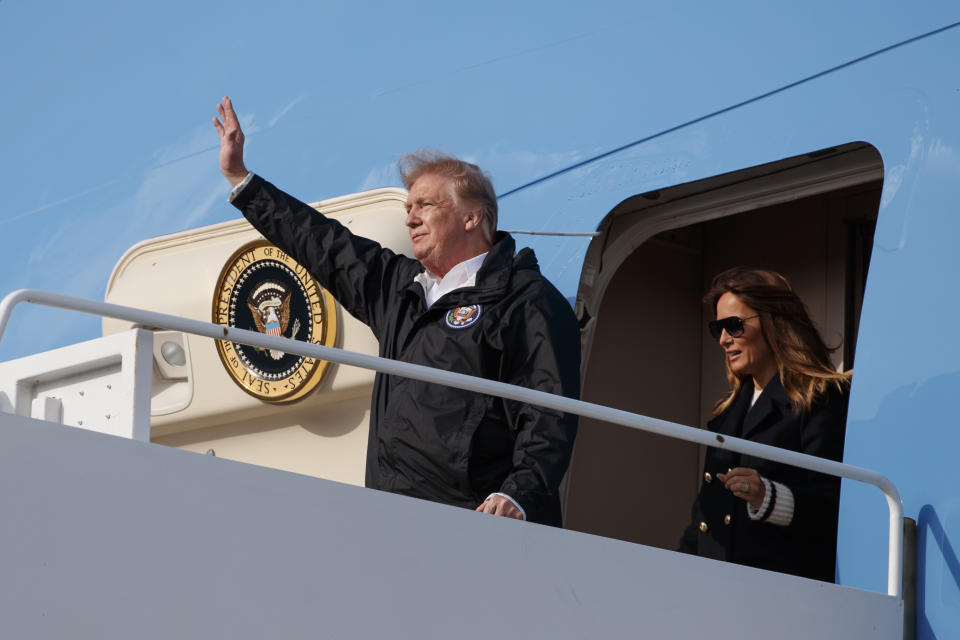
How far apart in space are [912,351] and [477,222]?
128 cm

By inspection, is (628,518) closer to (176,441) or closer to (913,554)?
(176,441)

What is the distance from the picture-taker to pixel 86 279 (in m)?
6.05

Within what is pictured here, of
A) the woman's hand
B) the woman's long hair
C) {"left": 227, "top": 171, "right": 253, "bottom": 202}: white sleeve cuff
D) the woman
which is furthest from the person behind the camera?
{"left": 227, "top": 171, "right": 253, "bottom": 202}: white sleeve cuff

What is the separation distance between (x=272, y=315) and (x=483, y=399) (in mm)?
1435

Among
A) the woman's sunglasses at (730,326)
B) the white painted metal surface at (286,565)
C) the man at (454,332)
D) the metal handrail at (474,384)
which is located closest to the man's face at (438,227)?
the man at (454,332)

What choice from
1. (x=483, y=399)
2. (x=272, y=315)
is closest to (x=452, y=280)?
(x=483, y=399)

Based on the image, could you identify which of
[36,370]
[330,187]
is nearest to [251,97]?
[330,187]

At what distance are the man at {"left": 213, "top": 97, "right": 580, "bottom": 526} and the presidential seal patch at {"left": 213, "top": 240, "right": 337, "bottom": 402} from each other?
1.12ft

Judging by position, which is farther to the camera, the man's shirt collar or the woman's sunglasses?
the woman's sunglasses

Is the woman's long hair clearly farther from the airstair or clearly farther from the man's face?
the man's face

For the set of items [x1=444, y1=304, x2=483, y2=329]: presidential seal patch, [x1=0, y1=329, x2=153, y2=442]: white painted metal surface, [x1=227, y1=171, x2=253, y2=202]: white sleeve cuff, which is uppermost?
[x1=227, y1=171, x2=253, y2=202]: white sleeve cuff

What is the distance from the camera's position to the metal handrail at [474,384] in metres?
2.58

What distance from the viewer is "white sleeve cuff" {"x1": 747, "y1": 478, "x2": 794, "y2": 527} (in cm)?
348

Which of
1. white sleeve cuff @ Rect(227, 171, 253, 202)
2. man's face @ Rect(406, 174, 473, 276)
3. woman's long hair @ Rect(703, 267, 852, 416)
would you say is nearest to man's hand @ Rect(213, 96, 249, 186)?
white sleeve cuff @ Rect(227, 171, 253, 202)
